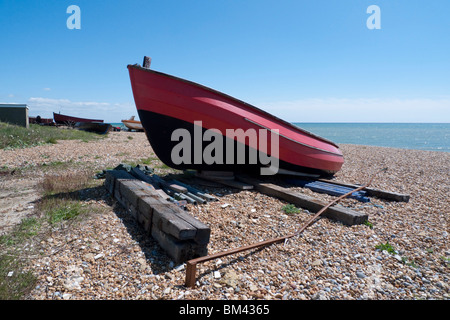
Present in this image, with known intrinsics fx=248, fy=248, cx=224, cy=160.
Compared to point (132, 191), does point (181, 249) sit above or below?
below

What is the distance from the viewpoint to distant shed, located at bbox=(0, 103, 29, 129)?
17641 mm

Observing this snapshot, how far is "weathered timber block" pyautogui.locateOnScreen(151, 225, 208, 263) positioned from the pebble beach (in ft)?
0.31

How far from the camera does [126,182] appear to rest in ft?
15.2

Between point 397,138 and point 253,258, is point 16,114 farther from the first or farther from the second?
point 397,138

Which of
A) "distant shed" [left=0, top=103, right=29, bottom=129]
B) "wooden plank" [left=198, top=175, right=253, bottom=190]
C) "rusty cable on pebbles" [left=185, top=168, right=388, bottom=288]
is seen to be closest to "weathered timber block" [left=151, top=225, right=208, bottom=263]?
"rusty cable on pebbles" [left=185, top=168, right=388, bottom=288]

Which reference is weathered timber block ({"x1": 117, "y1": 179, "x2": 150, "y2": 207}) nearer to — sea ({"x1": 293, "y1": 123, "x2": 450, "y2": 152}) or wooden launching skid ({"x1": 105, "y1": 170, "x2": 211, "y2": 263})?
wooden launching skid ({"x1": 105, "y1": 170, "x2": 211, "y2": 263})

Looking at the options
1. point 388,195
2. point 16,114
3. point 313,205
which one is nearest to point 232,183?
point 313,205

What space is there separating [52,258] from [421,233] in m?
5.18

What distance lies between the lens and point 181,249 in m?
2.78

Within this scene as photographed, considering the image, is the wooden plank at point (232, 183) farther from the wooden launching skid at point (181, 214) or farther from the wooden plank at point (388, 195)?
the wooden plank at point (388, 195)

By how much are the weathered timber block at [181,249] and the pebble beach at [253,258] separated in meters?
0.09

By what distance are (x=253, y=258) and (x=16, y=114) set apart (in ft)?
70.9

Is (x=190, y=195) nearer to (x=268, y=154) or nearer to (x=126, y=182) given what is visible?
(x=126, y=182)
